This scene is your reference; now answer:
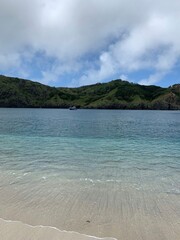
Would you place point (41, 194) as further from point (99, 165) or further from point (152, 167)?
point (152, 167)

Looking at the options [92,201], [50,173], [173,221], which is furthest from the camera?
[50,173]

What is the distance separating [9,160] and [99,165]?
22.5ft

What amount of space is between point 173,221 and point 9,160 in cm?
1403

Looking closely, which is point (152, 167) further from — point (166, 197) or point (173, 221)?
point (173, 221)

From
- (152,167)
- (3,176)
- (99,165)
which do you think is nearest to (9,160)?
(3,176)

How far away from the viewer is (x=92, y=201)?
10812 millimetres

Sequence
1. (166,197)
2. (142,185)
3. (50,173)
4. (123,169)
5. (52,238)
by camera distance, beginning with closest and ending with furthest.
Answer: (52,238), (166,197), (142,185), (50,173), (123,169)

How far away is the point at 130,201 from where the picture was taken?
10.9 metres

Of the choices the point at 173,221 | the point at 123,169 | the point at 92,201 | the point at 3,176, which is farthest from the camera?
the point at 123,169

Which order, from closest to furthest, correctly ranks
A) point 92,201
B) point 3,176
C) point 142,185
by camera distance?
point 92,201 → point 142,185 → point 3,176

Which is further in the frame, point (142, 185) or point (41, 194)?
point (142, 185)

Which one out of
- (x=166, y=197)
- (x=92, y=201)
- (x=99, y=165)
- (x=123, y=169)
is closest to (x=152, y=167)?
(x=123, y=169)

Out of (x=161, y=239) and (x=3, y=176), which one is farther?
(x=3, y=176)

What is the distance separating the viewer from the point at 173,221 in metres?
8.91
